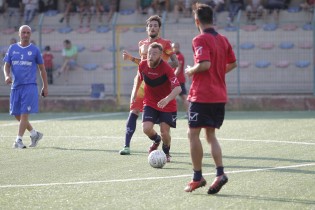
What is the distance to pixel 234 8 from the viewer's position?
90.9 ft

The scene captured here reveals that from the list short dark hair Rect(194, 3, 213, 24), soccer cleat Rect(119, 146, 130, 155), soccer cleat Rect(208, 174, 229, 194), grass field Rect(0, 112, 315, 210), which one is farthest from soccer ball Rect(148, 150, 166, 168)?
short dark hair Rect(194, 3, 213, 24)

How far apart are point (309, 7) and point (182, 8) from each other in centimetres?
404

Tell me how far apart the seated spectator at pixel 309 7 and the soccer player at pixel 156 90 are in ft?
43.8

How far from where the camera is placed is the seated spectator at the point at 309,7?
2570 centimetres

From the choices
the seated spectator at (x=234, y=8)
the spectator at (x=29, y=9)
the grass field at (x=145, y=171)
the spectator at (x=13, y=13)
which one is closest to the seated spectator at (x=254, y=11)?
the seated spectator at (x=234, y=8)

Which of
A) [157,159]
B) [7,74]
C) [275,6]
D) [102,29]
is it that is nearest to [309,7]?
[275,6]

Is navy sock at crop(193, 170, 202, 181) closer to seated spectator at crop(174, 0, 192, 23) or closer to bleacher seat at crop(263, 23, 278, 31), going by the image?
seated spectator at crop(174, 0, 192, 23)

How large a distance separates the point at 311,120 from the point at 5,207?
1178cm

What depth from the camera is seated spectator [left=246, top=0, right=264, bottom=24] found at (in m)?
25.9

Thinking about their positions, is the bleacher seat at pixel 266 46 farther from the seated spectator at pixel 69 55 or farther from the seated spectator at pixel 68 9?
the seated spectator at pixel 68 9

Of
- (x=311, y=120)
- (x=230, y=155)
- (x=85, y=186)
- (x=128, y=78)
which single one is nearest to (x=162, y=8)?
(x=128, y=78)

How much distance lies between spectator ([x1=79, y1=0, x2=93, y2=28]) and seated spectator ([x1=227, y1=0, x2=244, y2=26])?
4567 millimetres

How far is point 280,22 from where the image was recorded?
84.6ft

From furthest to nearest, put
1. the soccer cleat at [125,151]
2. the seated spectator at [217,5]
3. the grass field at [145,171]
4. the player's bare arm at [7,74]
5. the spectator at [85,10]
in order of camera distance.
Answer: the seated spectator at [217,5]
the spectator at [85,10]
the player's bare arm at [7,74]
the soccer cleat at [125,151]
the grass field at [145,171]
